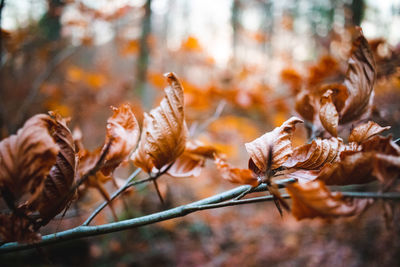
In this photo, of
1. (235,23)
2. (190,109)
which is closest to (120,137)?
(190,109)

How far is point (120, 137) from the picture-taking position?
359 mm

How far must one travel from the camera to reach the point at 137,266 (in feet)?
8.59

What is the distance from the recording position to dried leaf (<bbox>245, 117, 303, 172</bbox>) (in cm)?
36

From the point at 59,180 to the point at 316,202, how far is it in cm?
36

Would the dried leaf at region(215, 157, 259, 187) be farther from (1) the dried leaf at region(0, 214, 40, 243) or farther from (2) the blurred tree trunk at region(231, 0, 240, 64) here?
(2) the blurred tree trunk at region(231, 0, 240, 64)

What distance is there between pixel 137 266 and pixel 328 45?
330cm

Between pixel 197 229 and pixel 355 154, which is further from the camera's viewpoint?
pixel 197 229

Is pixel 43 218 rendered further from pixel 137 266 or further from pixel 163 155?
pixel 137 266

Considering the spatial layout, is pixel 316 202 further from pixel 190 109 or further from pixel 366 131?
pixel 190 109

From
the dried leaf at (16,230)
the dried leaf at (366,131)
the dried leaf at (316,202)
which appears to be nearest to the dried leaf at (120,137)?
the dried leaf at (16,230)

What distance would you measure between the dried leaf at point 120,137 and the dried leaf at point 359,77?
0.42m

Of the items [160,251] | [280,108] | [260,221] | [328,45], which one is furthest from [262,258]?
[328,45]

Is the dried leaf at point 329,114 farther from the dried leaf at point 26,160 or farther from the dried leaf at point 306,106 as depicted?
the dried leaf at point 26,160

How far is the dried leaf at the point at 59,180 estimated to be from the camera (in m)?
0.33
